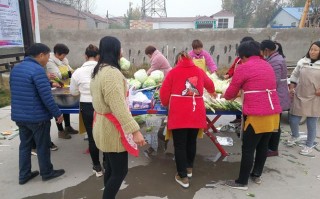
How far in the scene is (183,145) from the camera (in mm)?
3152

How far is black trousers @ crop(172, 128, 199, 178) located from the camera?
10.2 feet

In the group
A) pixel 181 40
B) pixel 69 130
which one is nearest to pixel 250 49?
pixel 69 130

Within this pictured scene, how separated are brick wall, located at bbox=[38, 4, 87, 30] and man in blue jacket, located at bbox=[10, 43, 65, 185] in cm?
2232

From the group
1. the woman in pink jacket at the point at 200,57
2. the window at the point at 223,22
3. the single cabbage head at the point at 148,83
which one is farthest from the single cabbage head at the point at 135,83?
the window at the point at 223,22

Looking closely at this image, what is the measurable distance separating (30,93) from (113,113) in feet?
4.59

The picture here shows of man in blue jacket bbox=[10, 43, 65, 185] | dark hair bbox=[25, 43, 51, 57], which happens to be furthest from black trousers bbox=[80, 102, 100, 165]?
dark hair bbox=[25, 43, 51, 57]

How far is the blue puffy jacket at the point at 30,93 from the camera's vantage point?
9.70ft

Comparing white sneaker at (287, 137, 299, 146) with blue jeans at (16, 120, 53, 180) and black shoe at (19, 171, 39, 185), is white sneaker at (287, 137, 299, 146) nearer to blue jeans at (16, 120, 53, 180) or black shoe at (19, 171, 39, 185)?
blue jeans at (16, 120, 53, 180)

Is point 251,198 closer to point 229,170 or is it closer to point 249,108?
point 229,170

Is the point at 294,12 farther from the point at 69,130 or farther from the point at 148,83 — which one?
the point at 69,130

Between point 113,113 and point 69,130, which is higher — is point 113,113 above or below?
above

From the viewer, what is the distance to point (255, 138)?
299 centimetres

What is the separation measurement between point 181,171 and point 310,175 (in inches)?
71.9

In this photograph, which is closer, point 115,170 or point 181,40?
point 115,170
